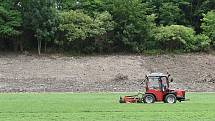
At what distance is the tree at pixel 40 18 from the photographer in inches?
2344

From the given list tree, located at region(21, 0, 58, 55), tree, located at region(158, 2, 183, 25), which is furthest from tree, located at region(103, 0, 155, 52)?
tree, located at region(21, 0, 58, 55)

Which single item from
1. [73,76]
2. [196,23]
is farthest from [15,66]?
[196,23]

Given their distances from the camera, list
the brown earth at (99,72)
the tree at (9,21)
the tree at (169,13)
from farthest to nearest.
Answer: the tree at (169,13)
the tree at (9,21)
the brown earth at (99,72)

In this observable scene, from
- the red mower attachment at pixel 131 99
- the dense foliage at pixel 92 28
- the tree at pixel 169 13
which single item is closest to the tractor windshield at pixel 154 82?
the red mower attachment at pixel 131 99

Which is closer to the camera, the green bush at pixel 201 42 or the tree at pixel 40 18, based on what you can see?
the tree at pixel 40 18

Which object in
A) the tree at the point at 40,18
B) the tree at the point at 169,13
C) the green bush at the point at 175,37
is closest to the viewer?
the tree at the point at 40,18

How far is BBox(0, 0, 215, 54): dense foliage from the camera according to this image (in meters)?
60.3

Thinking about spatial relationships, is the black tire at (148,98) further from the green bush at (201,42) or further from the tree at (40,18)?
the green bush at (201,42)

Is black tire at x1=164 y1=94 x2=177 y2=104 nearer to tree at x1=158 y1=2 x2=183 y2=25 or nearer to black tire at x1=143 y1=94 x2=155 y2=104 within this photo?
black tire at x1=143 y1=94 x2=155 y2=104

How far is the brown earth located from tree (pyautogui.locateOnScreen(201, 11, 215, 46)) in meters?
3.72

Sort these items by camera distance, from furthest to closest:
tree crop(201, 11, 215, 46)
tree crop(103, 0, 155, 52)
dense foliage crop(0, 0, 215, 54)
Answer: tree crop(201, 11, 215, 46), tree crop(103, 0, 155, 52), dense foliage crop(0, 0, 215, 54)

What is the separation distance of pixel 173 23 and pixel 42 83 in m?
24.9

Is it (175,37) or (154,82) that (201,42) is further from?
(154,82)

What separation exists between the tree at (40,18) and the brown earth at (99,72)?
2936mm
